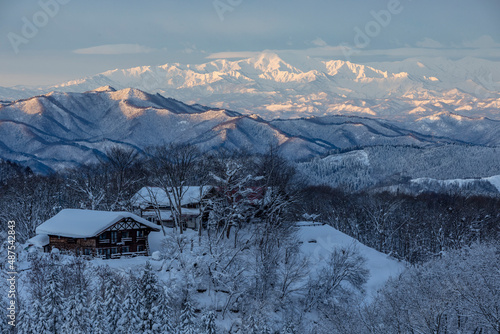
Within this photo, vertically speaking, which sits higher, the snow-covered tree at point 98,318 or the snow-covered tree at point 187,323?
the snow-covered tree at point 98,318

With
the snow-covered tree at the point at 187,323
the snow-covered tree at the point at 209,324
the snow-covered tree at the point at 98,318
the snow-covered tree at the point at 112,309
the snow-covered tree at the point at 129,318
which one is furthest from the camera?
the snow-covered tree at the point at 209,324

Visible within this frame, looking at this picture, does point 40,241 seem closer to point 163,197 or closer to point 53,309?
point 163,197

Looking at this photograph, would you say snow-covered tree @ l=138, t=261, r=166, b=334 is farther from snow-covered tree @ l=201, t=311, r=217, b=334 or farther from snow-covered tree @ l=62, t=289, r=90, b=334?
snow-covered tree @ l=62, t=289, r=90, b=334

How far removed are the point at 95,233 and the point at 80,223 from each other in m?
2.36

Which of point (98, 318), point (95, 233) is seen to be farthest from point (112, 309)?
point (95, 233)

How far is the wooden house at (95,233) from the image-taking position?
42.8 metres

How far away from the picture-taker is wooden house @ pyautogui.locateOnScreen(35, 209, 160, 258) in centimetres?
4281

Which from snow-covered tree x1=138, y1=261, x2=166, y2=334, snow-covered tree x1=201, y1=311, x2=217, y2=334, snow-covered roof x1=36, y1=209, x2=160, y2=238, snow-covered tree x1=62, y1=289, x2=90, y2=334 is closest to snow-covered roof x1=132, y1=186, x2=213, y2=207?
snow-covered roof x1=36, y1=209, x2=160, y2=238

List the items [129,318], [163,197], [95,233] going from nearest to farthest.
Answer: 1. [129,318]
2. [95,233]
3. [163,197]

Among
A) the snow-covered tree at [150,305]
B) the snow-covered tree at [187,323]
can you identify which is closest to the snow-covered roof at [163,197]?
the snow-covered tree at [187,323]

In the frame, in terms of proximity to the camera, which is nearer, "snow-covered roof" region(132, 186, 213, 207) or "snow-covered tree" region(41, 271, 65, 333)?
"snow-covered tree" region(41, 271, 65, 333)

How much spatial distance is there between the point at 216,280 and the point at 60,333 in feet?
48.5

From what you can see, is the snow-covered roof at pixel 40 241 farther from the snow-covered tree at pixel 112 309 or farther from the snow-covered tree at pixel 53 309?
the snow-covered tree at pixel 112 309

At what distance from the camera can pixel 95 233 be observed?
4238 cm
